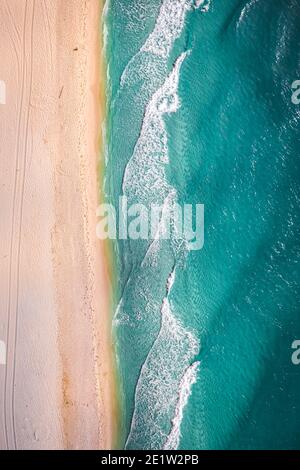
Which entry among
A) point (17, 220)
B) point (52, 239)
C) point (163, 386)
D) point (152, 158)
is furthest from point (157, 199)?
point (163, 386)

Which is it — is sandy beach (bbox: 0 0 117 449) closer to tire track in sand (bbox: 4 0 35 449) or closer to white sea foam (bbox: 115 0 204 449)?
tire track in sand (bbox: 4 0 35 449)

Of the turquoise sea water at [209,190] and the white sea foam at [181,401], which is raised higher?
the turquoise sea water at [209,190]

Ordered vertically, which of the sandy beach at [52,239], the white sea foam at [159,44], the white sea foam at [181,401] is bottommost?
the white sea foam at [181,401]

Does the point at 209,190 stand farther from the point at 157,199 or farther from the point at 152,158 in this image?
the point at 152,158

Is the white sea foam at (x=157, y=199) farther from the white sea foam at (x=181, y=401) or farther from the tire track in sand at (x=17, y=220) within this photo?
the tire track in sand at (x=17, y=220)

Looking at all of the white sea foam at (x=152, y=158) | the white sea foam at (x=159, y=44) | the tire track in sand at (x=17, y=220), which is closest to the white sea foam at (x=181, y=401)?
the tire track in sand at (x=17, y=220)

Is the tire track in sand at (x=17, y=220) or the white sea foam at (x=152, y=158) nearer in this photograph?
the tire track in sand at (x=17, y=220)

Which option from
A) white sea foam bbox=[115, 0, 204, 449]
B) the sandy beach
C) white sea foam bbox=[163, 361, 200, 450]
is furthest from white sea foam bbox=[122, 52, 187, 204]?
white sea foam bbox=[163, 361, 200, 450]
